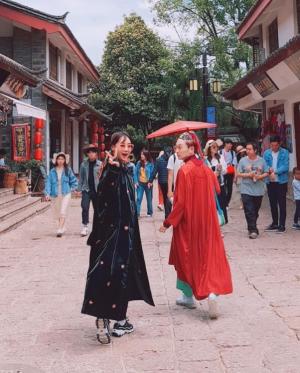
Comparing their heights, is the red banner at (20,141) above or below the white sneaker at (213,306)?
above

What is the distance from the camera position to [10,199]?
42.2ft

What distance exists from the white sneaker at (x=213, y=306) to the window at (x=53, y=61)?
15500 mm

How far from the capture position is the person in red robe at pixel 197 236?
171 inches

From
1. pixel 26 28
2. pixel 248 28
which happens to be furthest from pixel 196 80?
pixel 26 28

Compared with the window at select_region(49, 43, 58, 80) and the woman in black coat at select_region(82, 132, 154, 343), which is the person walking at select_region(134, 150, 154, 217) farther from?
the window at select_region(49, 43, 58, 80)

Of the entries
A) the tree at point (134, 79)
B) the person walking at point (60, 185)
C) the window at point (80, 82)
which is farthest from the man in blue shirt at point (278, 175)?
the tree at point (134, 79)

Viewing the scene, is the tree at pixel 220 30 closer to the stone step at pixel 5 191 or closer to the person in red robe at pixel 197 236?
the stone step at pixel 5 191

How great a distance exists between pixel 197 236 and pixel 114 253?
93 cm

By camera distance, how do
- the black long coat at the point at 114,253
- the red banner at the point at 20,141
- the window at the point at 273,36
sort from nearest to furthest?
the black long coat at the point at 114,253 < the window at the point at 273,36 < the red banner at the point at 20,141

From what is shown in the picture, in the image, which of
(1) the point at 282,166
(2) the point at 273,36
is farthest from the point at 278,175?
(2) the point at 273,36

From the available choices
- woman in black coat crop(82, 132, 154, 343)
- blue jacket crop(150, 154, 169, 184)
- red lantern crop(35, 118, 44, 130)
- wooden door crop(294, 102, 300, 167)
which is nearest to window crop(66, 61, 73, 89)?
red lantern crop(35, 118, 44, 130)

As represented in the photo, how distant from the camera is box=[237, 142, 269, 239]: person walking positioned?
331 inches

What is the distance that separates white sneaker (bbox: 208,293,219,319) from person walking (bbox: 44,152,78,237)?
551 cm

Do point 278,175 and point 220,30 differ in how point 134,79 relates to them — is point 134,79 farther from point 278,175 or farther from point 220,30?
point 278,175
